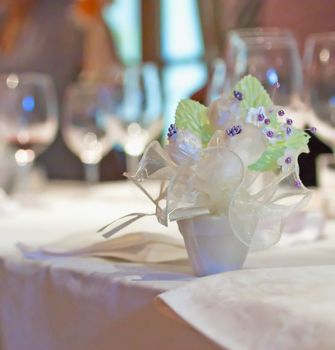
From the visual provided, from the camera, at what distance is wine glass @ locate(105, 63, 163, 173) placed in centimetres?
153

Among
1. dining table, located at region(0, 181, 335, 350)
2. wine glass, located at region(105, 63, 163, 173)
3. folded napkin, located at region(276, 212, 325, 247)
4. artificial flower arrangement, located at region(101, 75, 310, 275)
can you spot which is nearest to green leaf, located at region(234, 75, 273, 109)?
artificial flower arrangement, located at region(101, 75, 310, 275)

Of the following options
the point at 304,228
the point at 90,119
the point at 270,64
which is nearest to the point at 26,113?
the point at 90,119

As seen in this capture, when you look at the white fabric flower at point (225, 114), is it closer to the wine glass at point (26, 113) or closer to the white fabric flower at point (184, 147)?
the white fabric flower at point (184, 147)

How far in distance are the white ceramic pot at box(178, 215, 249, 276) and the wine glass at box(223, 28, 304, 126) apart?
1.48 ft

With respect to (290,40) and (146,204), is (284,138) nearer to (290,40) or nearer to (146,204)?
(290,40)

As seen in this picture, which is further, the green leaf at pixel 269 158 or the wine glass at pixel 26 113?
the wine glass at pixel 26 113

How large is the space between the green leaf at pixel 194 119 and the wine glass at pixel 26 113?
79cm

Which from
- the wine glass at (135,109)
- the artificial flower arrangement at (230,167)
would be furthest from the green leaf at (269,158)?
the wine glass at (135,109)

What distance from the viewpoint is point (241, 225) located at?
70 centimetres

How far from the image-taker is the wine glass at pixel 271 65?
1149 millimetres

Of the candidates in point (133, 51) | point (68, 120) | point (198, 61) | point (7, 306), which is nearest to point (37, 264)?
point (7, 306)

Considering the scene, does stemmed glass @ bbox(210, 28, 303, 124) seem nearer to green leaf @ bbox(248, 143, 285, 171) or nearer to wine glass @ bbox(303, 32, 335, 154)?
wine glass @ bbox(303, 32, 335, 154)

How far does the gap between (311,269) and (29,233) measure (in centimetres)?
47

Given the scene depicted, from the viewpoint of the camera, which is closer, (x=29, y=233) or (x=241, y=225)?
(x=241, y=225)
